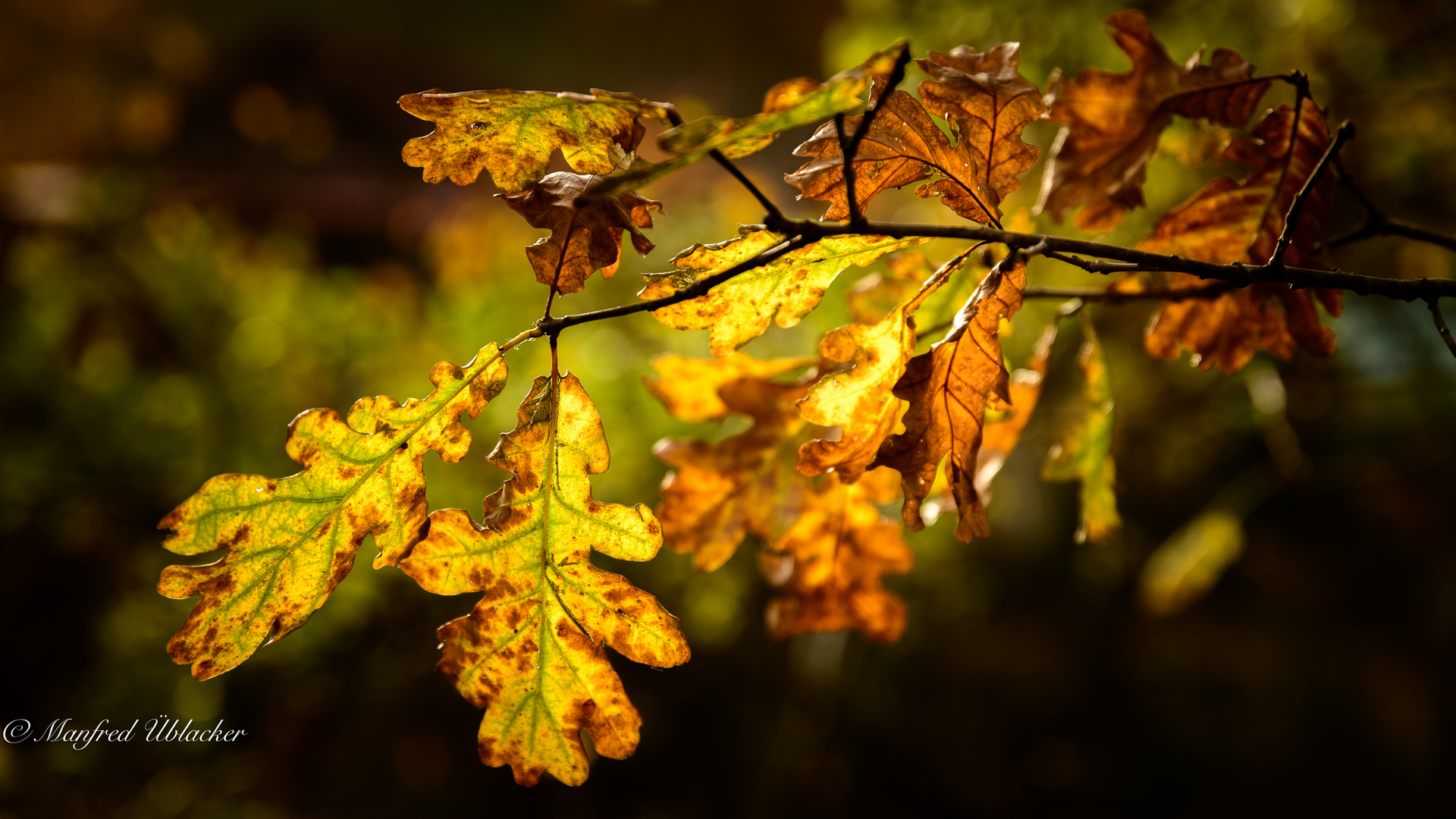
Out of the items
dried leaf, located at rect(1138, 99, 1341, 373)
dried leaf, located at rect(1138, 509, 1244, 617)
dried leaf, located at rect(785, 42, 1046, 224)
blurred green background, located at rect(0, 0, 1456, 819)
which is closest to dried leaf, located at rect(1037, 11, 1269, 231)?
dried leaf, located at rect(1138, 99, 1341, 373)

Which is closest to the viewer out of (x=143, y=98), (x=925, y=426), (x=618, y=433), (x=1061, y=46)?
(x=925, y=426)

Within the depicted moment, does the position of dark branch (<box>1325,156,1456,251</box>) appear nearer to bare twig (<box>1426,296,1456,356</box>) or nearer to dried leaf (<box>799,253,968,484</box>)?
bare twig (<box>1426,296,1456,356</box>)

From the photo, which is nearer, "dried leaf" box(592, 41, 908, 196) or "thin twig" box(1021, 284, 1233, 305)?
"dried leaf" box(592, 41, 908, 196)

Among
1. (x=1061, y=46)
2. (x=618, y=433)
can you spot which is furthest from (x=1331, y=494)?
(x=618, y=433)

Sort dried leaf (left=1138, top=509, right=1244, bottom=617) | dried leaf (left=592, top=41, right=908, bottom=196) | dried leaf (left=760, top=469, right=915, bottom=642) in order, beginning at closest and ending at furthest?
dried leaf (left=592, top=41, right=908, bottom=196), dried leaf (left=760, top=469, right=915, bottom=642), dried leaf (left=1138, top=509, right=1244, bottom=617)

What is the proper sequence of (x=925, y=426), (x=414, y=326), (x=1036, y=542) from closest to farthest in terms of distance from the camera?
1. (x=925, y=426)
2. (x=1036, y=542)
3. (x=414, y=326)

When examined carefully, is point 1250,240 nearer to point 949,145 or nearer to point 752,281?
point 949,145

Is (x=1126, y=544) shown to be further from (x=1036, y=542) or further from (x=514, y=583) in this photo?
(x=514, y=583)
